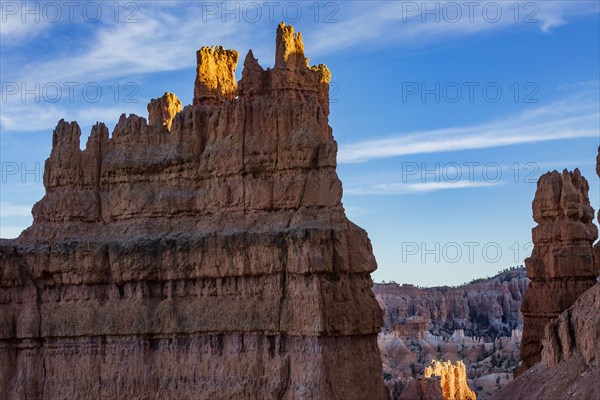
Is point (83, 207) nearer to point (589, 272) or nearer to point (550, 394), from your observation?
point (550, 394)

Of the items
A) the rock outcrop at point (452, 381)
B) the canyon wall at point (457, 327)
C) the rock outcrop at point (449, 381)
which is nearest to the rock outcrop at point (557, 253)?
the rock outcrop at point (449, 381)

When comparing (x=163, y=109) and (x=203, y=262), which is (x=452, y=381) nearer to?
(x=163, y=109)

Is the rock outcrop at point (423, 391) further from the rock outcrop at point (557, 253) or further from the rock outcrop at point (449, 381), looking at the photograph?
the rock outcrop at point (557, 253)

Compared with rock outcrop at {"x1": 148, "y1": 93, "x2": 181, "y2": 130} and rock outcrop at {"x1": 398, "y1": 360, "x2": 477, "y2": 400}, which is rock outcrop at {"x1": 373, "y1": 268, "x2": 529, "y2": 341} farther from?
rock outcrop at {"x1": 148, "y1": 93, "x2": 181, "y2": 130}

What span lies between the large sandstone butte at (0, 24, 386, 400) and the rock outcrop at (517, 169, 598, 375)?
46.8 ft

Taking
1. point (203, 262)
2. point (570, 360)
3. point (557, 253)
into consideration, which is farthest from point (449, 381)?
point (203, 262)

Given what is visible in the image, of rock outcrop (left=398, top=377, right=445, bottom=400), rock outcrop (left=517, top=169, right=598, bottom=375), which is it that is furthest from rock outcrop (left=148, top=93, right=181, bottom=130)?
rock outcrop (left=398, top=377, right=445, bottom=400)

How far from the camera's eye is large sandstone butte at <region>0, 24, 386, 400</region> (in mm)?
28531

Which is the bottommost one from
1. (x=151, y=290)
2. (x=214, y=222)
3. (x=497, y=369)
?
(x=497, y=369)

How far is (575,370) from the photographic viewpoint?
94.3ft

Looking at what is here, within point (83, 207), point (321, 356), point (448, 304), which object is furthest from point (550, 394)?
point (448, 304)

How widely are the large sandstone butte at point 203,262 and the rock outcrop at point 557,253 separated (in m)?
14.3

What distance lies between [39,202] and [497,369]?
6234 cm

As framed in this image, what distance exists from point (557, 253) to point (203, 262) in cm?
2005
